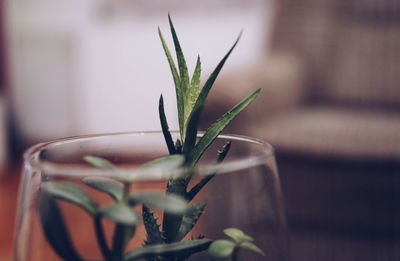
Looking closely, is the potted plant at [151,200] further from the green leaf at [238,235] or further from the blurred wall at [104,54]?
the blurred wall at [104,54]

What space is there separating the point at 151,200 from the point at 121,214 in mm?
13

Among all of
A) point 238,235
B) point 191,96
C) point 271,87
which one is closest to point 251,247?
point 238,235

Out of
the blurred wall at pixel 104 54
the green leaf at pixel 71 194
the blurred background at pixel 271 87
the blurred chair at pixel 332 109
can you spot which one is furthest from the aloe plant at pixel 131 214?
the blurred wall at pixel 104 54

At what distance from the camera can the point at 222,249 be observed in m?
0.24

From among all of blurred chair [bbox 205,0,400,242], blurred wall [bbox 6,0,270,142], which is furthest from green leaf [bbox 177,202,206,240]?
blurred wall [bbox 6,0,270,142]

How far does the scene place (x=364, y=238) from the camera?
47.5 inches

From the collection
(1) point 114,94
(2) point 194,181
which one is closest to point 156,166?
(2) point 194,181

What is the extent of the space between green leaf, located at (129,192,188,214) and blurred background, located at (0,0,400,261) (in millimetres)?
826

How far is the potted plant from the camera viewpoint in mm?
206

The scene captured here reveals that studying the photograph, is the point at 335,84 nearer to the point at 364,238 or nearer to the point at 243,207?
the point at 364,238

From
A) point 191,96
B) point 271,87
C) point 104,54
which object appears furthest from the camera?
point 104,54

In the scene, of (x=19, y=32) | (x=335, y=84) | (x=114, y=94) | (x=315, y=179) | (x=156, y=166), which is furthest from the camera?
(x=19, y=32)

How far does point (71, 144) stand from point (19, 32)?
10.8 ft

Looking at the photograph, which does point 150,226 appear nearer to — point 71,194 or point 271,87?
point 71,194
